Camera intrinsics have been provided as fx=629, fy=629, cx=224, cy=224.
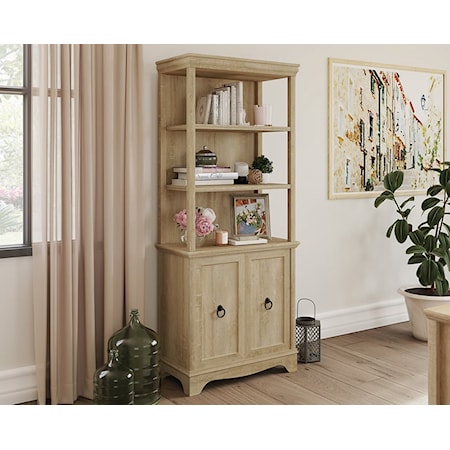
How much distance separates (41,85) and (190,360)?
5.37ft

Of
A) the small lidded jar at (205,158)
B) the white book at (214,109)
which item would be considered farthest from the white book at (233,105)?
the small lidded jar at (205,158)

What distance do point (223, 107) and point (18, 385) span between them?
6.16ft

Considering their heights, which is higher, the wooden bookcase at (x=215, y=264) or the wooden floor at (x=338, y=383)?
the wooden bookcase at (x=215, y=264)

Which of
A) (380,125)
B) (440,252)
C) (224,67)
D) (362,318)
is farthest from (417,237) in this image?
(224,67)

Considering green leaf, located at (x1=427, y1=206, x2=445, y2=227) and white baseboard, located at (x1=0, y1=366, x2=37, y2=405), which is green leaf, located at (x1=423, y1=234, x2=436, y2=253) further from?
white baseboard, located at (x1=0, y1=366, x2=37, y2=405)

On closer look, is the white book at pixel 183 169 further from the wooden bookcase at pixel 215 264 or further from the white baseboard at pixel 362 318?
the white baseboard at pixel 362 318

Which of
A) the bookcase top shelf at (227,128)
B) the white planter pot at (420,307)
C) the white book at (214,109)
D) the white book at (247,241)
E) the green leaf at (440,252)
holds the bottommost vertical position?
the white planter pot at (420,307)

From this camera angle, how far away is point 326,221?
459 cm

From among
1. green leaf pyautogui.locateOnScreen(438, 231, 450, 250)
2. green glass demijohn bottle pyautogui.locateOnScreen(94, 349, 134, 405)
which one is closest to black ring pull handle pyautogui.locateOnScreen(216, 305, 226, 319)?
green glass demijohn bottle pyautogui.locateOnScreen(94, 349, 134, 405)

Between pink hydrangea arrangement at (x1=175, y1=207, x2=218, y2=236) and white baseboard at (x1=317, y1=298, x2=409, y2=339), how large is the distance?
4.70 feet

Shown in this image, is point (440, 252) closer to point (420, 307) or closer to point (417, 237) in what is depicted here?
point (417, 237)

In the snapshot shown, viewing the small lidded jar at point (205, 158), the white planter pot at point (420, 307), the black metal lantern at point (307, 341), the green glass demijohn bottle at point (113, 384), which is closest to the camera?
the green glass demijohn bottle at point (113, 384)

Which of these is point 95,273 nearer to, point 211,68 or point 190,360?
point 190,360

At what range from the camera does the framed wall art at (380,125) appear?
458cm
